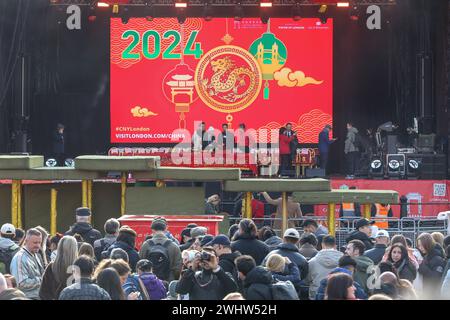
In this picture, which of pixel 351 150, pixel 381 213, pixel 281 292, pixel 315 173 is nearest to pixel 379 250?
pixel 281 292

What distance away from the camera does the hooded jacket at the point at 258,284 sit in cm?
881

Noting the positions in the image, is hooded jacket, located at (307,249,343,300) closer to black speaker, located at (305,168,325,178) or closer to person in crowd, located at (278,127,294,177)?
black speaker, located at (305,168,325,178)

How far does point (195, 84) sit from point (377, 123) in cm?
501

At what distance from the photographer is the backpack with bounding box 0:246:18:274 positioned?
1183cm

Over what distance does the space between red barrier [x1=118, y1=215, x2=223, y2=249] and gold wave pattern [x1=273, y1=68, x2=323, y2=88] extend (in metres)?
14.8

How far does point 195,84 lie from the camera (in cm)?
3164

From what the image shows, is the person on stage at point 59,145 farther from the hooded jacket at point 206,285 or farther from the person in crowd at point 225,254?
the hooded jacket at point 206,285

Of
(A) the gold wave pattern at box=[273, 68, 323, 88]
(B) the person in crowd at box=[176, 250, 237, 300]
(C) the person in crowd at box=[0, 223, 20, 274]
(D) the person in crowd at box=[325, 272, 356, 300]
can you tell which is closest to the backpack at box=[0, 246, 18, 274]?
(C) the person in crowd at box=[0, 223, 20, 274]

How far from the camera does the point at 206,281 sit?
31.2 feet

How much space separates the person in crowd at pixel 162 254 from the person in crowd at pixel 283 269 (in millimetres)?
1609

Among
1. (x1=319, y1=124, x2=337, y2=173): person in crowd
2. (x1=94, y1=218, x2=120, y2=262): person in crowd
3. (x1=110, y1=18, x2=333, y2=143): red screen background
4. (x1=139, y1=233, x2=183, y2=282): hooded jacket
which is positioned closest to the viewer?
(x1=139, y1=233, x2=183, y2=282): hooded jacket

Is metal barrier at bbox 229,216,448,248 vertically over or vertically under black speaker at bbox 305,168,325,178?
under
